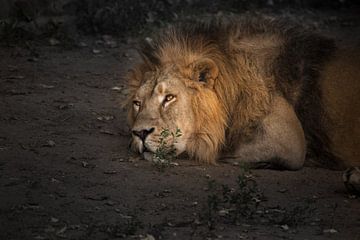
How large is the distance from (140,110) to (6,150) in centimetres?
102

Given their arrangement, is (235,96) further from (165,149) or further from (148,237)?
(148,237)

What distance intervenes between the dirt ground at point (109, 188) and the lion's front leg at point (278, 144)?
9cm

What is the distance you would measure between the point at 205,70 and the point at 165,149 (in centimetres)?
73

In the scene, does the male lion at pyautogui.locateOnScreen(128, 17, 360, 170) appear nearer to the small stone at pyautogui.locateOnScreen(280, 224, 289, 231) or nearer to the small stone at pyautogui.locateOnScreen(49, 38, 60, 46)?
the small stone at pyautogui.locateOnScreen(280, 224, 289, 231)

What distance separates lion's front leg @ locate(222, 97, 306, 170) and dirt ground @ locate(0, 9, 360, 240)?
9 centimetres

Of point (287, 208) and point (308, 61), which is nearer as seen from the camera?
point (287, 208)

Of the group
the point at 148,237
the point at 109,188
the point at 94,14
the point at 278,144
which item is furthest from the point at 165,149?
the point at 94,14

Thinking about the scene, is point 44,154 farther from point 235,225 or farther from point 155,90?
point 235,225

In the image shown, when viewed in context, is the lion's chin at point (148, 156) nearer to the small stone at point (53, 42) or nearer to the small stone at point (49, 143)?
the small stone at point (49, 143)

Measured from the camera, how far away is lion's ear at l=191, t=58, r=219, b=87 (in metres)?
6.32

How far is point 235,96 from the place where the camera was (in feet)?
20.8

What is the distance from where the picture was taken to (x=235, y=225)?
16.3 feet

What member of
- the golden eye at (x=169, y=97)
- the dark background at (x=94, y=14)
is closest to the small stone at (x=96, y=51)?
the dark background at (x=94, y=14)

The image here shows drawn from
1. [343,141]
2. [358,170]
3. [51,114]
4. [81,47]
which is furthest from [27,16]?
[358,170]
